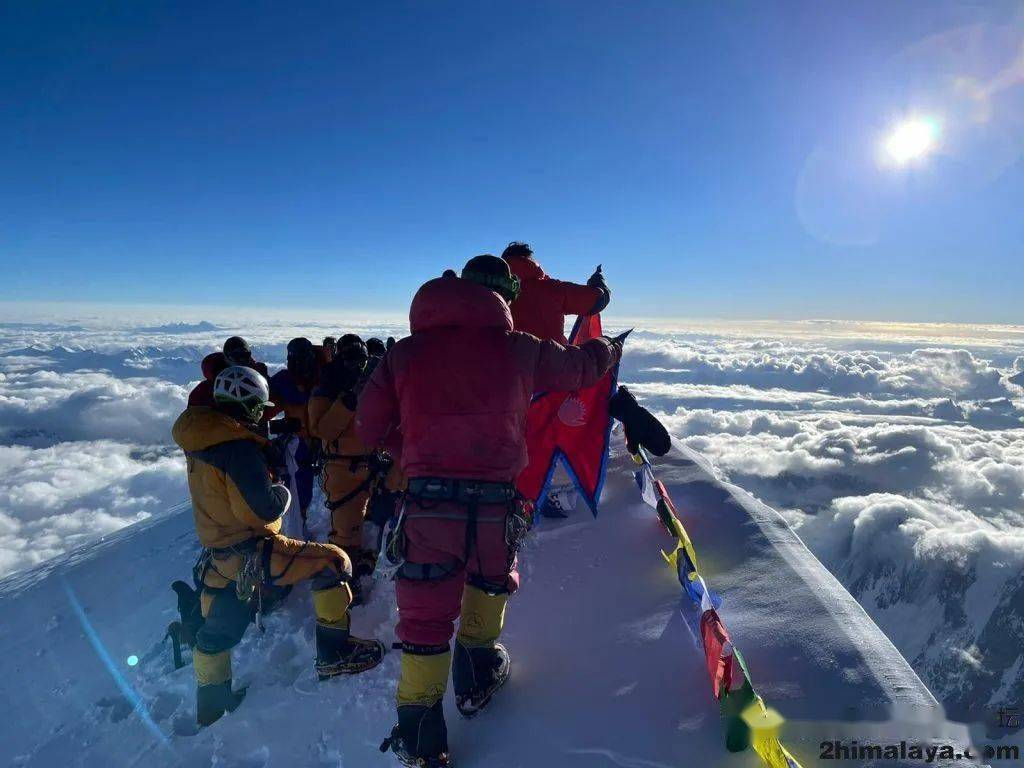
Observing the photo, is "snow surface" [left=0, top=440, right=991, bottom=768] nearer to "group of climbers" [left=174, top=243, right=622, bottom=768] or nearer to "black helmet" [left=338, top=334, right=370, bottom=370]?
"group of climbers" [left=174, top=243, right=622, bottom=768]

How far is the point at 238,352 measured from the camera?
18.7ft

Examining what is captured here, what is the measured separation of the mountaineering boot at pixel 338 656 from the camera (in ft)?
13.8

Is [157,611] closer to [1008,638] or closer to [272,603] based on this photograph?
[272,603]

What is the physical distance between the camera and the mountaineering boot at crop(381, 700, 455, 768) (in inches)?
118

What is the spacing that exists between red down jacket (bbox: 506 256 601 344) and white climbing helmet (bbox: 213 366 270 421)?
253 cm

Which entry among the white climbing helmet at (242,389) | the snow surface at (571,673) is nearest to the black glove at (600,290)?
the snow surface at (571,673)

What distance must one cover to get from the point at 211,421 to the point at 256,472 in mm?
510

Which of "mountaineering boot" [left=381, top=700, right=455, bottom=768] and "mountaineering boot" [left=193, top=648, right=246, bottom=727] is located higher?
"mountaineering boot" [left=381, top=700, right=455, bottom=768]

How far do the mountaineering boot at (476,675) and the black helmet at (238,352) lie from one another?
3.95 meters

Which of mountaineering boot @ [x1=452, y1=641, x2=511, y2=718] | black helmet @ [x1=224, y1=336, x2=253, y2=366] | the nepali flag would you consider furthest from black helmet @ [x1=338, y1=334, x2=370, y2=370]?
mountaineering boot @ [x1=452, y1=641, x2=511, y2=718]

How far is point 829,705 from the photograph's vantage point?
118 inches

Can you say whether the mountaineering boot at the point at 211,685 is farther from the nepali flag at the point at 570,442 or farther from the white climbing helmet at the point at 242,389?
the nepali flag at the point at 570,442

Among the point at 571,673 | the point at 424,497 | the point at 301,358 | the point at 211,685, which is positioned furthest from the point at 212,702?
the point at 301,358

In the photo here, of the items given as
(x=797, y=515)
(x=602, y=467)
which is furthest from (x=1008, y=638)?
(x=602, y=467)
